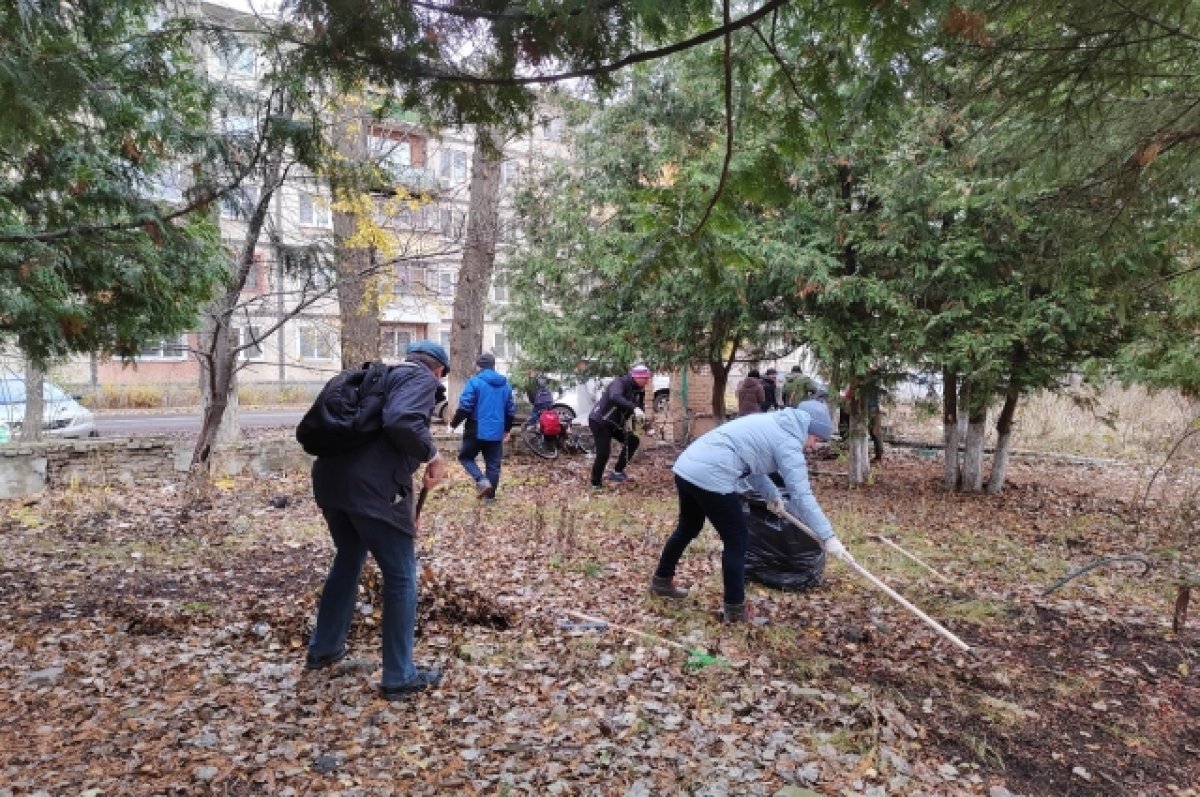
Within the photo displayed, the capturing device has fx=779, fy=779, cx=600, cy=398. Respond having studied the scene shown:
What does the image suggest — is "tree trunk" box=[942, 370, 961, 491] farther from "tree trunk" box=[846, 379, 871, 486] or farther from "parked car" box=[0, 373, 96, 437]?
"parked car" box=[0, 373, 96, 437]

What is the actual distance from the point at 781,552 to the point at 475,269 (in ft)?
27.0

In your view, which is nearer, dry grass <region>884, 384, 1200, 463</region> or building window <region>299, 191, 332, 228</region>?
building window <region>299, 191, 332, 228</region>

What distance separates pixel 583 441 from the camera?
13.3 m

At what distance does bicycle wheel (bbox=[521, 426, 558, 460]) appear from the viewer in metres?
12.6

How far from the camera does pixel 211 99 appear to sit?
4980 millimetres

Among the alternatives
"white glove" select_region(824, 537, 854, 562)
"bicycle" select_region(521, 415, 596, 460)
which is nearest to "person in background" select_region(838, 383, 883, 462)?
"bicycle" select_region(521, 415, 596, 460)

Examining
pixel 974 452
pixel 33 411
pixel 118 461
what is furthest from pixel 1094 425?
pixel 33 411

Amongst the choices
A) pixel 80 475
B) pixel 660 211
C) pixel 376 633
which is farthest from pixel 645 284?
pixel 80 475

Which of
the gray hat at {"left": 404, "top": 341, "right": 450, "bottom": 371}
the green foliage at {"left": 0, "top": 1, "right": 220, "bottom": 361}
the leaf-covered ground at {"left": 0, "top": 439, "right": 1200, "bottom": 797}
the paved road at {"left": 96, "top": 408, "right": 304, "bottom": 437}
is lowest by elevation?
the leaf-covered ground at {"left": 0, "top": 439, "right": 1200, "bottom": 797}

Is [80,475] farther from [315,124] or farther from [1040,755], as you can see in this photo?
[1040,755]

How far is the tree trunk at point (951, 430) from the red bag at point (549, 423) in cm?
577

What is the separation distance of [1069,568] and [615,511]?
173 inches

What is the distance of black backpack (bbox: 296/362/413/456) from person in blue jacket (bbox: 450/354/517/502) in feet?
16.9

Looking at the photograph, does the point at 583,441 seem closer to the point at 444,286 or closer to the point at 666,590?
the point at 444,286
